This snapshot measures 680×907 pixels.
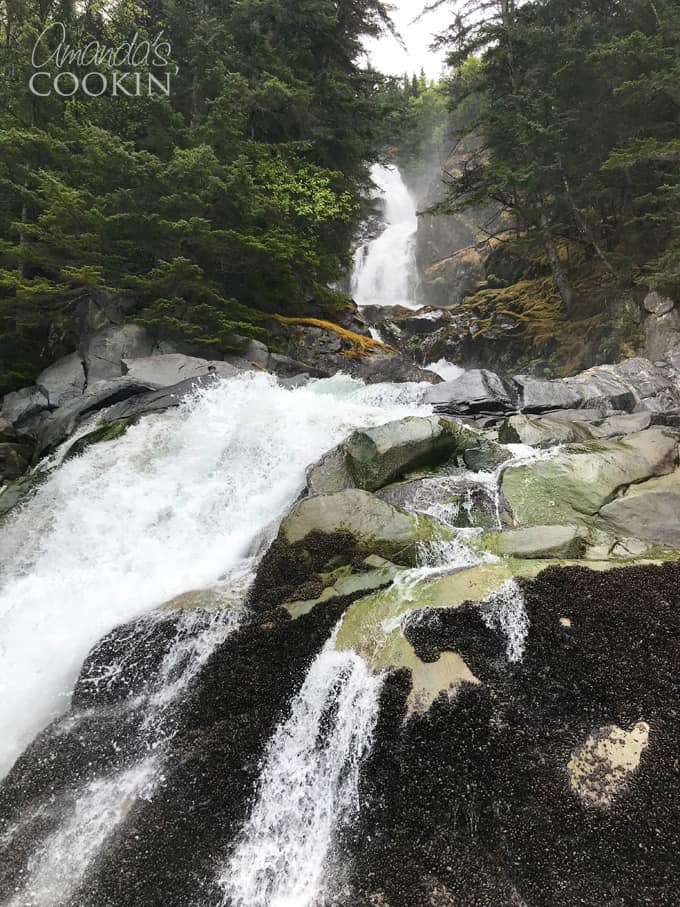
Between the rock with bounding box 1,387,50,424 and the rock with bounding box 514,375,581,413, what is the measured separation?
11866mm

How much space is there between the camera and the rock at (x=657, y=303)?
11.4 metres

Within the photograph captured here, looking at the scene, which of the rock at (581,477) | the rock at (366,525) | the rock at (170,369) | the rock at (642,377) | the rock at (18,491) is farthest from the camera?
the rock at (170,369)

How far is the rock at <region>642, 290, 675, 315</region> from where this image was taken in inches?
448

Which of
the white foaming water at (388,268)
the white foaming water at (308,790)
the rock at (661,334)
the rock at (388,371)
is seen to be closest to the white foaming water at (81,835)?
the white foaming water at (308,790)

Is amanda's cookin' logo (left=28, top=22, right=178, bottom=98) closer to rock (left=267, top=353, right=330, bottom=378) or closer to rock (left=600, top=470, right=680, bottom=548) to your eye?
rock (left=267, top=353, right=330, bottom=378)

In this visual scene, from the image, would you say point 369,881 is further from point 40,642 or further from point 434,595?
point 40,642

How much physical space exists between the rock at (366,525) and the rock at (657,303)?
10.3 meters

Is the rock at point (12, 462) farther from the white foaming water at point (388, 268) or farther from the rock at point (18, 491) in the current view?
the white foaming water at point (388, 268)

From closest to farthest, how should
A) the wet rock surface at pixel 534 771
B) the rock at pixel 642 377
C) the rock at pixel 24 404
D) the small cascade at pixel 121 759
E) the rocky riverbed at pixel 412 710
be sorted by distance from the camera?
the wet rock surface at pixel 534 771
the rocky riverbed at pixel 412 710
the small cascade at pixel 121 759
the rock at pixel 642 377
the rock at pixel 24 404

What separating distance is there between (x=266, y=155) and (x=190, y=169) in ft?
12.4

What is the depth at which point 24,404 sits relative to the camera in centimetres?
1162

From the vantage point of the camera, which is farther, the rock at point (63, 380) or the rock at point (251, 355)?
the rock at point (251, 355)

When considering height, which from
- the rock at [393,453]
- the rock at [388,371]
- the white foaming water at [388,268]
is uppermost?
the white foaming water at [388,268]

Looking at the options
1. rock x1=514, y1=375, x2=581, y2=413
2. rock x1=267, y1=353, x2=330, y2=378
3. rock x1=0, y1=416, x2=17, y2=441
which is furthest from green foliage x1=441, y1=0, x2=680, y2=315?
rock x1=0, y1=416, x2=17, y2=441
